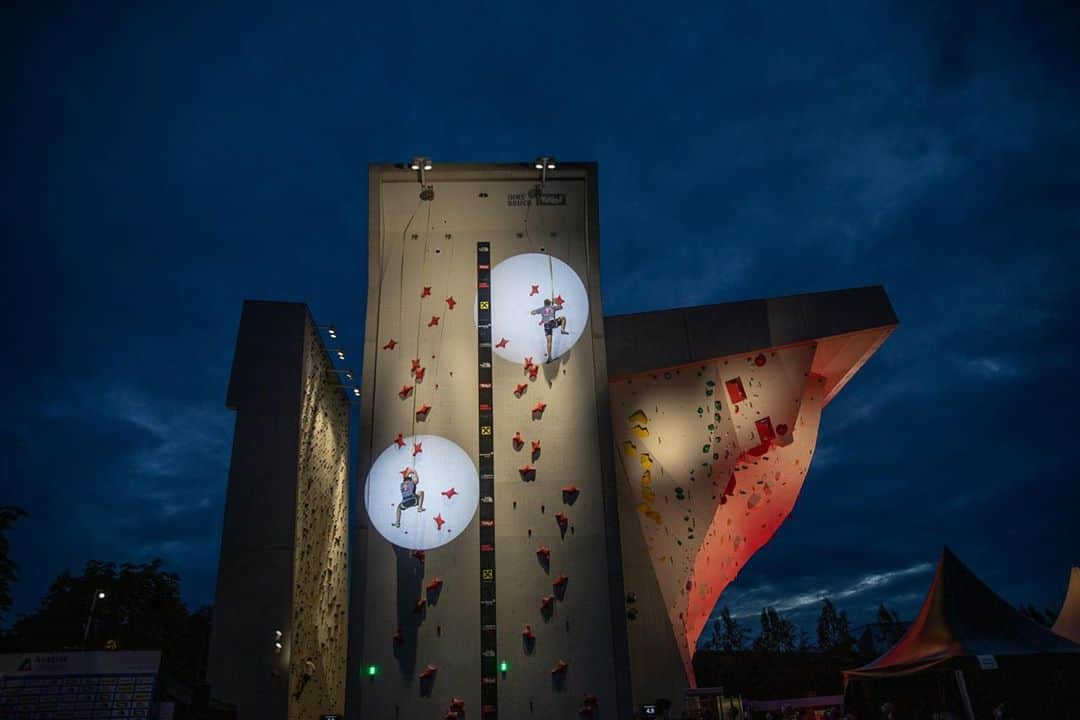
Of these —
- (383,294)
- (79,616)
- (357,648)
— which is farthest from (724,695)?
(79,616)

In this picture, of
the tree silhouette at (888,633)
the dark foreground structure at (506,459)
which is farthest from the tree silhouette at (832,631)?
the dark foreground structure at (506,459)

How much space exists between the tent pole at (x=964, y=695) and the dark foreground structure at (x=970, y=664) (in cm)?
1

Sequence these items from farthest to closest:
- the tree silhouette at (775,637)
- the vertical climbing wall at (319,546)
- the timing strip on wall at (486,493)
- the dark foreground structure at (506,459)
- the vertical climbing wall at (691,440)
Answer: the tree silhouette at (775,637), the vertical climbing wall at (691,440), the vertical climbing wall at (319,546), the dark foreground structure at (506,459), the timing strip on wall at (486,493)

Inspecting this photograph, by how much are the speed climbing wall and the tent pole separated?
438 cm

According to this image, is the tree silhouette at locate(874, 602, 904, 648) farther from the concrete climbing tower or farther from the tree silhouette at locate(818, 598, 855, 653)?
the concrete climbing tower

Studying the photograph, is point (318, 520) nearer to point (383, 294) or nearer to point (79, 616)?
point (383, 294)

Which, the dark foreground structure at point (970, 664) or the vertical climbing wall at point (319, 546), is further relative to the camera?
the vertical climbing wall at point (319, 546)

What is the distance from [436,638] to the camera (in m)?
10.3

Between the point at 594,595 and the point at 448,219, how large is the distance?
681cm

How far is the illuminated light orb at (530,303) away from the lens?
1205 centimetres

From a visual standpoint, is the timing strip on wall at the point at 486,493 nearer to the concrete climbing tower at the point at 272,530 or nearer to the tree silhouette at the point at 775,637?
the concrete climbing tower at the point at 272,530

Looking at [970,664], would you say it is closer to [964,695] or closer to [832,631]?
[964,695]

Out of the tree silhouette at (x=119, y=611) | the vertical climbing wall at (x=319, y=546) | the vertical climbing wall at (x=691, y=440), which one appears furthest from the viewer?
the tree silhouette at (x=119, y=611)

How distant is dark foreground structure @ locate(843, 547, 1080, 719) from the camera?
9070 millimetres
